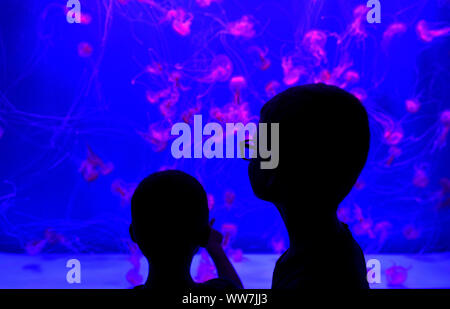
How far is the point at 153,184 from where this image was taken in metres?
1.04

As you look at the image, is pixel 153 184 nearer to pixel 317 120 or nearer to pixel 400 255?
pixel 317 120

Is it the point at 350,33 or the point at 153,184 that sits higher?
the point at 350,33

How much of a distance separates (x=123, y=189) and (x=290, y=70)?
5.45 feet

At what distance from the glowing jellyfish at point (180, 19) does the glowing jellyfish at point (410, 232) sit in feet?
7.92

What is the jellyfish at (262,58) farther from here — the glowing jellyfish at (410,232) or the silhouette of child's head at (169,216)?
the silhouette of child's head at (169,216)

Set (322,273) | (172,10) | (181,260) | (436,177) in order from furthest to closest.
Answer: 1. (436,177)
2. (172,10)
3. (181,260)
4. (322,273)

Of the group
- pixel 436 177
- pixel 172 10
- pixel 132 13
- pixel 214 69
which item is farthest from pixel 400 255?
pixel 132 13

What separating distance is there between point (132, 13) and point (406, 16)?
2.19 metres

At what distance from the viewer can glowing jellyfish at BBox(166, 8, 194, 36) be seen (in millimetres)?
3064

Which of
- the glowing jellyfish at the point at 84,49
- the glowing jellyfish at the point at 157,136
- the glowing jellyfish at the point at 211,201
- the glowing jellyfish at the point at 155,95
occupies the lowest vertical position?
the glowing jellyfish at the point at 211,201

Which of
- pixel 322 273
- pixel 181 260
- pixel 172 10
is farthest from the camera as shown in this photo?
pixel 172 10

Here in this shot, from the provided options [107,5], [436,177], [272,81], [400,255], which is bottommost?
[400,255]

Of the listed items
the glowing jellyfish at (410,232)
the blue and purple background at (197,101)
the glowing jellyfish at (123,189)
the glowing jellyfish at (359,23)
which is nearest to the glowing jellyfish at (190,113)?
the blue and purple background at (197,101)

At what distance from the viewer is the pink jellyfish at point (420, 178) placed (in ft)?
10.6
